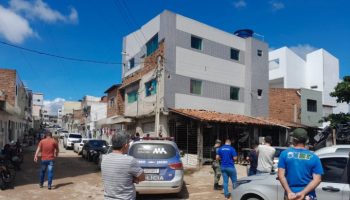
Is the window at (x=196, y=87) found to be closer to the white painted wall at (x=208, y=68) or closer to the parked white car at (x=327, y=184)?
the white painted wall at (x=208, y=68)

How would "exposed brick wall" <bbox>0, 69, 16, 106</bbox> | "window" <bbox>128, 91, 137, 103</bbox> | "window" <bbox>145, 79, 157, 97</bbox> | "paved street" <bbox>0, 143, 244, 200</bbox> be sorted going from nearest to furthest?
"paved street" <bbox>0, 143, 244, 200</bbox> < "window" <bbox>145, 79, 157, 97</bbox> < "window" <bbox>128, 91, 137, 103</bbox> < "exposed brick wall" <bbox>0, 69, 16, 106</bbox>

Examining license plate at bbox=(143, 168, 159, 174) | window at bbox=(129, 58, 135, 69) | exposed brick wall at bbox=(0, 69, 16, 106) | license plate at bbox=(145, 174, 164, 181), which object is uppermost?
window at bbox=(129, 58, 135, 69)

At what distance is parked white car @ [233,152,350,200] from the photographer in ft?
20.4

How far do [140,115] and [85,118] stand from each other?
37385mm

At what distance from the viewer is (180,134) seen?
24094mm

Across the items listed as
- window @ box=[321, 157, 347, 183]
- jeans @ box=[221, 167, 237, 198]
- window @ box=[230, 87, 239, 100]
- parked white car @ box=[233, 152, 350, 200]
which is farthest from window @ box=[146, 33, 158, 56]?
window @ box=[321, 157, 347, 183]

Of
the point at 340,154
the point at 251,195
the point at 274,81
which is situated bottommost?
the point at 251,195

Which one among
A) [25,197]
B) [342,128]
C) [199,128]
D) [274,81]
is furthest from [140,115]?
[274,81]

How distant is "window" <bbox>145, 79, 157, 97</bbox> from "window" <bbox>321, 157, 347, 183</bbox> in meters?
19.0

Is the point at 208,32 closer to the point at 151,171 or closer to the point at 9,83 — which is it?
the point at 9,83

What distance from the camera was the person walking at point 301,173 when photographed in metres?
4.78

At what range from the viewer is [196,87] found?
25.8 m

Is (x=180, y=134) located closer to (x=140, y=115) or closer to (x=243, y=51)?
(x=140, y=115)

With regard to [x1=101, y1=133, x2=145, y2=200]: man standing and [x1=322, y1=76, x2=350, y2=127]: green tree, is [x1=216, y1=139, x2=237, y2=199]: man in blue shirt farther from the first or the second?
[x1=322, y1=76, x2=350, y2=127]: green tree
